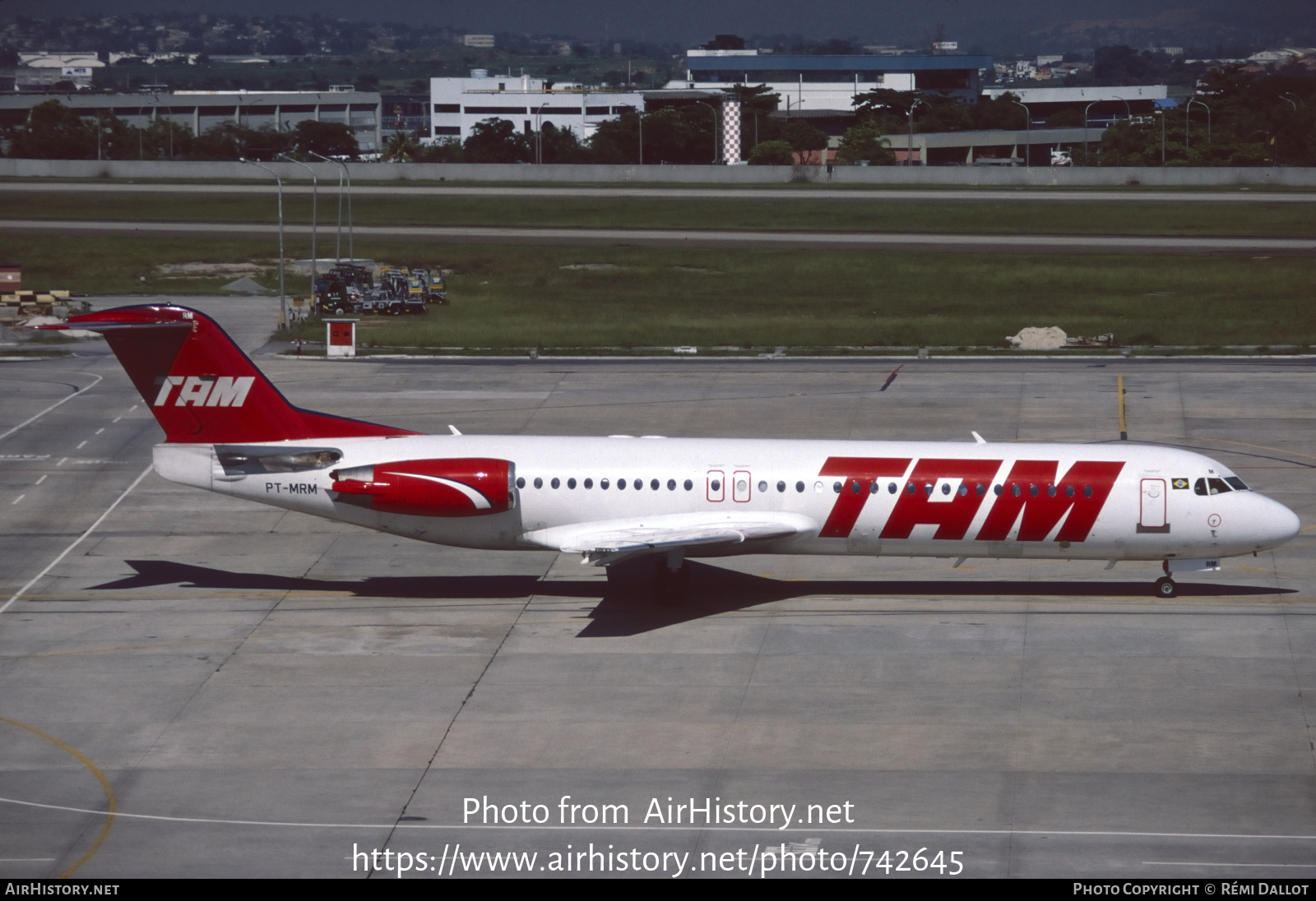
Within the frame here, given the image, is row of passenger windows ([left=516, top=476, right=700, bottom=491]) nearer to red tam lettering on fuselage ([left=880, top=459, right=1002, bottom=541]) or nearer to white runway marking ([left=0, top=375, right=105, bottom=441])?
red tam lettering on fuselage ([left=880, top=459, right=1002, bottom=541])

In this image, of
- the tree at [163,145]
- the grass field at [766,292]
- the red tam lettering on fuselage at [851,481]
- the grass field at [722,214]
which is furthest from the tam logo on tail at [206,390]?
the tree at [163,145]

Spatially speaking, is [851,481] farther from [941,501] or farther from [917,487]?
[941,501]

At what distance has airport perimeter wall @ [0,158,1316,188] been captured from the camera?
147375mm

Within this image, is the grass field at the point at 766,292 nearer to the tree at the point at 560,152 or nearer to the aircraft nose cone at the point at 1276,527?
the aircraft nose cone at the point at 1276,527

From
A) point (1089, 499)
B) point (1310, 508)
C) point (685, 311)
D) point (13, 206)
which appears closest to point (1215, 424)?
point (1310, 508)

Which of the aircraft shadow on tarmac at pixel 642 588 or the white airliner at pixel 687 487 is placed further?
the aircraft shadow on tarmac at pixel 642 588

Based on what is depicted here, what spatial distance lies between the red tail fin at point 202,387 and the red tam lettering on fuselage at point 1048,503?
46.4 ft

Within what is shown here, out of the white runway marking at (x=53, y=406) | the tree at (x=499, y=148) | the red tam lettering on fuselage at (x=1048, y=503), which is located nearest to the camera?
the red tam lettering on fuselage at (x=1048, y=503)

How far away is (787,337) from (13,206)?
90.4 meters

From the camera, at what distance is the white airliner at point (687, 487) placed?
31906mm

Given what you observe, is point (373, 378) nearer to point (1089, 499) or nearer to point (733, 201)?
point (1089, 499)

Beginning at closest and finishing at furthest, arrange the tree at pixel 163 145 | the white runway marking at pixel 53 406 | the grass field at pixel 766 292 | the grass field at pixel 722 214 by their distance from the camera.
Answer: the white runway marking at pixel 53 406 < the grass field at pixel 766 292 < the grass field at pixel 722 214 < the tree at pixel 163 145

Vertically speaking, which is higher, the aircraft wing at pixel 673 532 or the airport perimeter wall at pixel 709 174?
the airport perimeter wall at pixel 709 174

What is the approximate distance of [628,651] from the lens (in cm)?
2964
